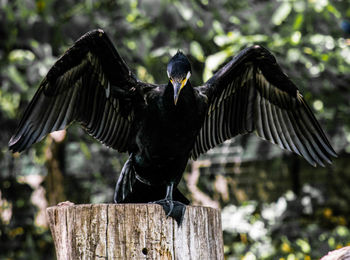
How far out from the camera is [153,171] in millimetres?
3592

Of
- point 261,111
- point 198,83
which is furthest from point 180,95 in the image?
point 198,83

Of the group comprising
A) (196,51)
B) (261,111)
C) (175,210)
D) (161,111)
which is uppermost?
(196,51)

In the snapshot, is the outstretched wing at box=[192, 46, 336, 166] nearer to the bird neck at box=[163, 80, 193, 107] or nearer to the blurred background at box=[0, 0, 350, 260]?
the bird neck at box=[163, 80, 193, 107]

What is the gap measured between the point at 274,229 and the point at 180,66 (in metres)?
3.42

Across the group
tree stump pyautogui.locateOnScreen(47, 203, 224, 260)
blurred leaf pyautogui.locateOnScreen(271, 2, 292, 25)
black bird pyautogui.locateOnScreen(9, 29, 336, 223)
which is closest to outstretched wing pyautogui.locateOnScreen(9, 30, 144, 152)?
black bird pyautogui.locateOnScreen(9, 29, 336, 223)

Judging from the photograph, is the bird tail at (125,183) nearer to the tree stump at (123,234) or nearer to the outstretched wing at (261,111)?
the outstretched wing at (261,111)

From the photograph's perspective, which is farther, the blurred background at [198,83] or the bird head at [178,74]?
the blurred background at [198,83]

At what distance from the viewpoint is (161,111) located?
3408 millimetres

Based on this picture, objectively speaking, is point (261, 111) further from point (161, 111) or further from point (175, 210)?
point (175, 210)

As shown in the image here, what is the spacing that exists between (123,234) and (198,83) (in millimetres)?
3547

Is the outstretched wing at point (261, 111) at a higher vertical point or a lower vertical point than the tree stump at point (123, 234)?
higher

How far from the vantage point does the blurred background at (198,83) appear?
5602 mm

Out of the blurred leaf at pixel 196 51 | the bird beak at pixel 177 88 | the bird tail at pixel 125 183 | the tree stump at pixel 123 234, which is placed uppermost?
the blurred leaf at pixel 196 51

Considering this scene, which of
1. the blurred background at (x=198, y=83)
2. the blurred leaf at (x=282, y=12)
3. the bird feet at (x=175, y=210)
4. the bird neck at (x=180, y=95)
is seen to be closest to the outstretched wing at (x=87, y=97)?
the bird neck at (x=180, y=95)
